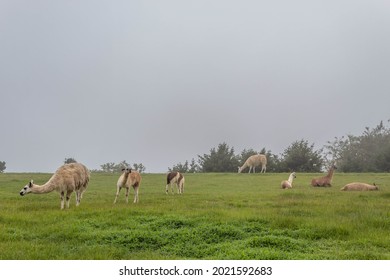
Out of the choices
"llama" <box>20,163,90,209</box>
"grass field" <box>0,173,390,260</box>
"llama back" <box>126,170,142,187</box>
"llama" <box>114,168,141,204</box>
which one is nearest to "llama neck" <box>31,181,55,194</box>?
"llama" <box>20,163,90,209</box>

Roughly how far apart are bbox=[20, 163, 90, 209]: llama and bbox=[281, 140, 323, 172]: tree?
42038mm

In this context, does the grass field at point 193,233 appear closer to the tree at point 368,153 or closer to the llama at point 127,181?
the llama at point 127,181

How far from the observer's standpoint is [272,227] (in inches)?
549

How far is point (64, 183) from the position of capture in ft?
59.4

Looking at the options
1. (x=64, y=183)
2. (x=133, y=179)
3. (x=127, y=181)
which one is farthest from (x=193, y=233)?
(x=133, y=179)

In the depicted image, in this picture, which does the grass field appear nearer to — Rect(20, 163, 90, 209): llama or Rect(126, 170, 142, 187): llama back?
Rect(20, 163, 90, 209): llama

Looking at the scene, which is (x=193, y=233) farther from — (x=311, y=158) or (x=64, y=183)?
(x=311, y=158)

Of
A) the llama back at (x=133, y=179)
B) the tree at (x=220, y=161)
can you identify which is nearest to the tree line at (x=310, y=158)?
the tree at (x=220, y=161)

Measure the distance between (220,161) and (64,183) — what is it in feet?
154
